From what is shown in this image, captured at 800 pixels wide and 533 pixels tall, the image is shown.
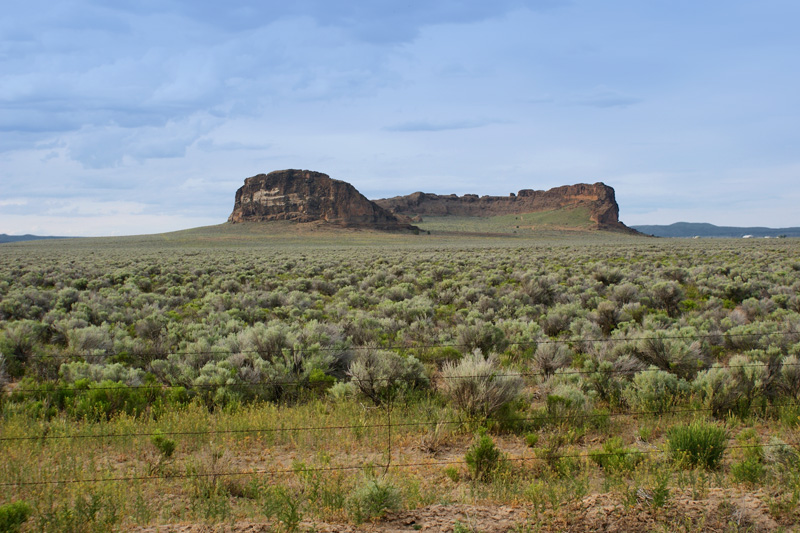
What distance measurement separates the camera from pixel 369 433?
4578 mm

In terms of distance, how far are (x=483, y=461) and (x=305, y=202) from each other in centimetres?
13815

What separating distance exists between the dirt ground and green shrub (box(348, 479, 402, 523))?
6cm

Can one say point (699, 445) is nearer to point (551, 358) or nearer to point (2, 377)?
point (551, 358)

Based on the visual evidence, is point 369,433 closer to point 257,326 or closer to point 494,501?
point 494,501

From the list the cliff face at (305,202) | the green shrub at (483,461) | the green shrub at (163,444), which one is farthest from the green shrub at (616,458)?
the cliff face at (305,202)

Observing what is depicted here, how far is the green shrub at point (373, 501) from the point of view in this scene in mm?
3061

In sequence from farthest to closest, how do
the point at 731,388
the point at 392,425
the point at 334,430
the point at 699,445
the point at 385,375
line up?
the point at 385,375 → the point at 731,388 → the point at 392,425 → the point at 334,430 → the point at 699,445

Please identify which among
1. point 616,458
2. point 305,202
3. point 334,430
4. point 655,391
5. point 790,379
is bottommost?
point 334,430

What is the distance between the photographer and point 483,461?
12.6 feet

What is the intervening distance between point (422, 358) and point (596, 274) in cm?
1151

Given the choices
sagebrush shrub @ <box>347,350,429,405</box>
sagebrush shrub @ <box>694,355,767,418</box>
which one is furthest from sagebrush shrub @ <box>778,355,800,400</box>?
sagebrush shrub @ <box>347,350,429,405</box>

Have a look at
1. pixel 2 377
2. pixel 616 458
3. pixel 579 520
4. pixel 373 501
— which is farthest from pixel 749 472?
pixel 2 377

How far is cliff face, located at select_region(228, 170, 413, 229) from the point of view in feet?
440

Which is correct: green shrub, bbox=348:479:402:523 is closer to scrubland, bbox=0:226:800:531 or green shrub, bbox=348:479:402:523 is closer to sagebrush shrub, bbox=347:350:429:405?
scrubland, bbox=0:226:800:531
